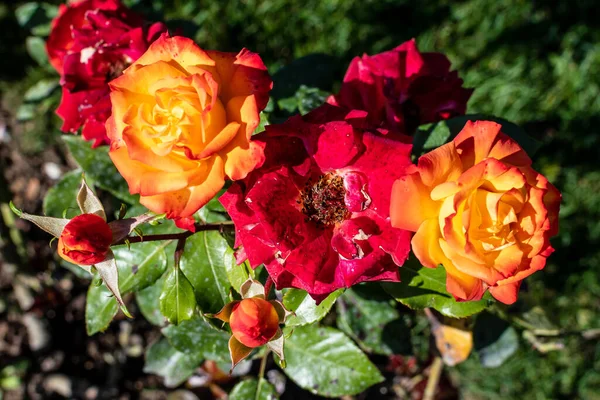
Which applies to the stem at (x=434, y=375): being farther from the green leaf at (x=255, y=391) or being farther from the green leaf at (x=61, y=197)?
the green leaf at (x=61, y=197)

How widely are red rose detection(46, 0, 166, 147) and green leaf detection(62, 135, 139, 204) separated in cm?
14

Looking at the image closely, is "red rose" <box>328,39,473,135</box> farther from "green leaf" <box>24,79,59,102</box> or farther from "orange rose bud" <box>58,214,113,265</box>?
"green leaf" <box>24,79,59,102</box>

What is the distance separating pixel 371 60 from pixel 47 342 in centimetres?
192

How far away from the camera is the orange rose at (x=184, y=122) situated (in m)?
0.88

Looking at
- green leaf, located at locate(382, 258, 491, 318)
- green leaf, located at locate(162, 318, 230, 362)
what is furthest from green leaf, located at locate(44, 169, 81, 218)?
green leaf, located at locate(382, 258, 491, 318)

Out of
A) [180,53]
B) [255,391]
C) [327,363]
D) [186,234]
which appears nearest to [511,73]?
[327,363]

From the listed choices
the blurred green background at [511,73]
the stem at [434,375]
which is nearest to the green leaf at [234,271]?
the stem at [434,375]

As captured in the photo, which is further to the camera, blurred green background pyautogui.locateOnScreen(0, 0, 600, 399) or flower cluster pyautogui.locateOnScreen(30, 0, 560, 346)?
blurred green background pyautogui.locateOnScreen(0, 0, 600, 399)

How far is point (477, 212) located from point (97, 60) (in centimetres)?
91

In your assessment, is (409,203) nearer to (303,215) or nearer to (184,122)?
(303,215)

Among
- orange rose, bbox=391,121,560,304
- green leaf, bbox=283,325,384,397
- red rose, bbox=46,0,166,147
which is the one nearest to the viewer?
orange rose, bbox=391,121,560,304

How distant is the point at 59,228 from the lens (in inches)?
40.1

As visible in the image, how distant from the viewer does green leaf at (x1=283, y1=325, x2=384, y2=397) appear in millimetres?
1459

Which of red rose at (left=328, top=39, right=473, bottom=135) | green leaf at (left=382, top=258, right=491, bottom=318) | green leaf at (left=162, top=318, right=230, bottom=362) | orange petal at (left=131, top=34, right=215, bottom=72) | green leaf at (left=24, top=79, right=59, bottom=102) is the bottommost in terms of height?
green leaf at (left=162, top=318, right=230, bottom=362)
